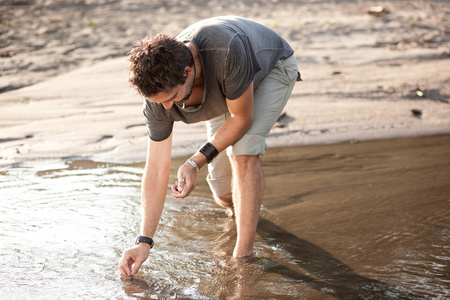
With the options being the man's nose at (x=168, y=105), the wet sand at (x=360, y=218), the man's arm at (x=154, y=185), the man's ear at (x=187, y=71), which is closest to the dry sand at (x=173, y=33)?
the wet sand at (x=360, y=218)

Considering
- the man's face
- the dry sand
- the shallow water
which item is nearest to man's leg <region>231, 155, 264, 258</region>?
the shallow water

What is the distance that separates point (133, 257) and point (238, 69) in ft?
3.57

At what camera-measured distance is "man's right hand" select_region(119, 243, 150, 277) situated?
2.71 metres

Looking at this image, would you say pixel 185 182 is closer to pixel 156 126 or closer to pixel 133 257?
pixel 156 126

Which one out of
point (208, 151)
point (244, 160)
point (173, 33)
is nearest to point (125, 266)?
point (208, 151)

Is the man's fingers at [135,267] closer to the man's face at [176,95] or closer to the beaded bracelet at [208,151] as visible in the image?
the beaded bracelet at [208,151]

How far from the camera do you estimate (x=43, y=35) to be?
27.1ft

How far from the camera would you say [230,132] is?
276 centimetres

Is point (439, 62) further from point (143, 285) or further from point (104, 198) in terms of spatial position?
point (143, 285)

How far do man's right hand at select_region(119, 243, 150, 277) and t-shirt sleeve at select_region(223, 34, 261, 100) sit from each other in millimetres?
891

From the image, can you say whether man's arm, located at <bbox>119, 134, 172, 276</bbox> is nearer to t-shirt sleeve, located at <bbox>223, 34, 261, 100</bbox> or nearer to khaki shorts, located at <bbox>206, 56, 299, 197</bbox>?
khaki shorts, located at <bbox>206, 56, 299, 197</bbox>

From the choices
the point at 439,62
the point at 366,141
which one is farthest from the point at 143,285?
the point at 439,62

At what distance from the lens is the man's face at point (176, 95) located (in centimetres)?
241

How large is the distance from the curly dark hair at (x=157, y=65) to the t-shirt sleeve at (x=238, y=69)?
0.23 m
